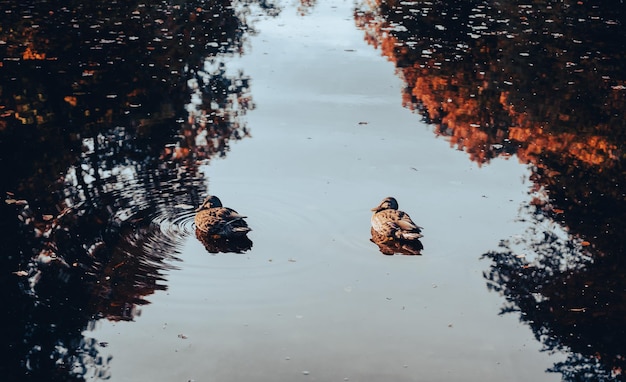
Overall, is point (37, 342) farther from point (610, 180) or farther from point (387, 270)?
point (610, 180)

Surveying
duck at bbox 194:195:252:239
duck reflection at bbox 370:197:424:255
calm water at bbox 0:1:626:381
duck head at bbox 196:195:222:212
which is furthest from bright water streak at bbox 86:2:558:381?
duck head at bbox 196:195:222:212

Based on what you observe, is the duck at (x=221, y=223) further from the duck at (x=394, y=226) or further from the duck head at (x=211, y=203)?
the duck at (x=394, y=226)

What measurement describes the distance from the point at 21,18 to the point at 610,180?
19576mm

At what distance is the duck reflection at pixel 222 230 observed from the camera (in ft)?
38.4

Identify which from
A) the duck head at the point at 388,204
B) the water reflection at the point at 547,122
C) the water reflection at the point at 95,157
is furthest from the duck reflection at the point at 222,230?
the water reflection at the point at 547,122

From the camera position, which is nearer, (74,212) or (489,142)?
(74,212)

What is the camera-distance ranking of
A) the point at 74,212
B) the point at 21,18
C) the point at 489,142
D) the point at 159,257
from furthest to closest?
1. the point at 21,18
2. the point at 489,142
3. the point at 74,212
4. the point at 159,257

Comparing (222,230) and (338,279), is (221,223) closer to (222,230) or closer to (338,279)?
(222,230)

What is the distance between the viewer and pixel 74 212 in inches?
490

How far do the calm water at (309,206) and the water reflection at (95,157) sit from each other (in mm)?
48

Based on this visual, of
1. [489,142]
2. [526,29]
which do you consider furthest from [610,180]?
[526,29]

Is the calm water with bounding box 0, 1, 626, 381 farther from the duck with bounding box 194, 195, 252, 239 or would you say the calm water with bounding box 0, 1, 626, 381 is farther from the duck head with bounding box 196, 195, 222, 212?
the duck head with bounding box 196, 195, 222, 212

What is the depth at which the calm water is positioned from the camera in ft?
30.8

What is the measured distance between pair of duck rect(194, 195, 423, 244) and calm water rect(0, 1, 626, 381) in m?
0.22
